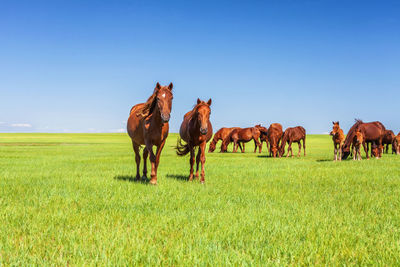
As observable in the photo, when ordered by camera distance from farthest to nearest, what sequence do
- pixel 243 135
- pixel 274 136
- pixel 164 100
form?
pixel 243 135
pixel 274 136
pixel 164 100

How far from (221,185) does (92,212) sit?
404cm

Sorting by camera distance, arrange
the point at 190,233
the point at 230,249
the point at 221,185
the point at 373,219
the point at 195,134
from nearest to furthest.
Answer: the point at 230,249, the point at 190,233, the point at 373,219, the point at 221,185, the point at 195,134

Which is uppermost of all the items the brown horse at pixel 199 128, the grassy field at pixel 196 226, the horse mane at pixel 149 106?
the horse mane at pixel 149 106

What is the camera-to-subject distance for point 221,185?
325 inches

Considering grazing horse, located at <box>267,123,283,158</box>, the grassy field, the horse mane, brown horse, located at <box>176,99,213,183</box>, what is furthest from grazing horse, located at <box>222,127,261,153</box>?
the grassy field

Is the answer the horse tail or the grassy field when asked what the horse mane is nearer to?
the grassy field

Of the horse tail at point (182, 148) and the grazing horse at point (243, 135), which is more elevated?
the grazing horse at point (243, 135)

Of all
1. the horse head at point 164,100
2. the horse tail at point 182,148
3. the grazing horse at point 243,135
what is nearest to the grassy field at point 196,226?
the horse head at point 164,100

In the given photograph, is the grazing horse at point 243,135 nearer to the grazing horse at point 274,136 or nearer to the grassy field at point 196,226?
the grazing horse at point 274,136

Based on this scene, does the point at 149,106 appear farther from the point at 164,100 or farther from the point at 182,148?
the point at 182,148

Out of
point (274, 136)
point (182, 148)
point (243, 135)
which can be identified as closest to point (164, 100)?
point (182, 148)

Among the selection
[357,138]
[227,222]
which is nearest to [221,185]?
[227,222]

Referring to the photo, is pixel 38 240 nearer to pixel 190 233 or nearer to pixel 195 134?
pixel 190 233

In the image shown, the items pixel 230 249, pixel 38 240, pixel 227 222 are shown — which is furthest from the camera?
pixel 227 222
